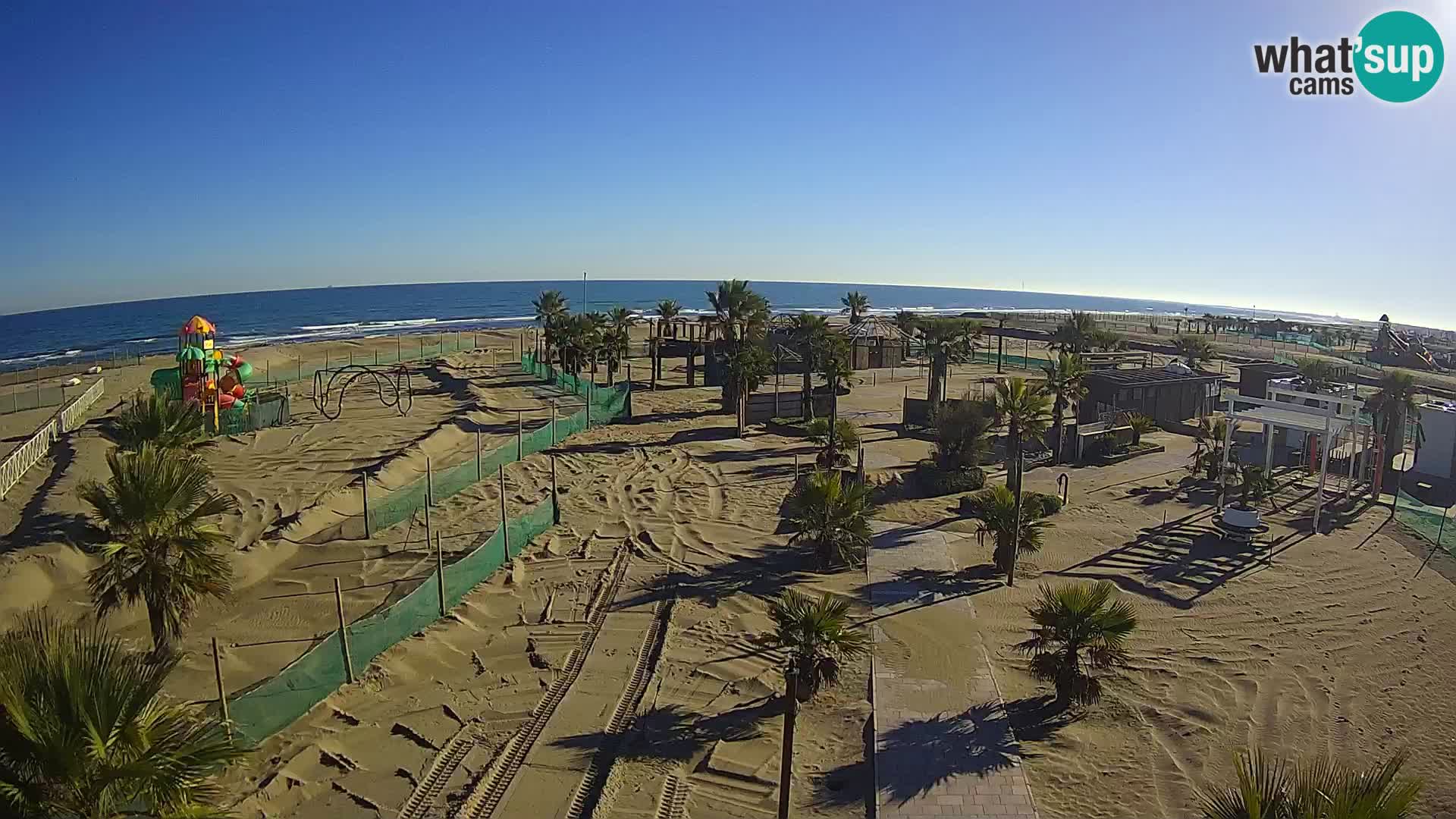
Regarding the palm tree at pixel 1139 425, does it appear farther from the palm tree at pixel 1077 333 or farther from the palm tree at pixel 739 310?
the palm tree at pixel 1077 333

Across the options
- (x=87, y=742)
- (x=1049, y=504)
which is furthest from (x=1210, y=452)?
(x=87, y=742)

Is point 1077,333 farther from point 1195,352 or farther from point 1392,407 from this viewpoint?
point 1392,407

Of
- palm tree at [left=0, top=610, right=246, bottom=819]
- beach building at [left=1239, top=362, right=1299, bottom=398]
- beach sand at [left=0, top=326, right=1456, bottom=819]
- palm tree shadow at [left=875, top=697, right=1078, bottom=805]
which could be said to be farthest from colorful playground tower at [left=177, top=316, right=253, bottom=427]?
beach building at [left=1239, top=362, right=1299, bottom=398]

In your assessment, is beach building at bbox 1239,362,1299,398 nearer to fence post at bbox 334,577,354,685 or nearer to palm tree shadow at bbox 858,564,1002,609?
palm tree shadow at bbox 858,564,1002,609

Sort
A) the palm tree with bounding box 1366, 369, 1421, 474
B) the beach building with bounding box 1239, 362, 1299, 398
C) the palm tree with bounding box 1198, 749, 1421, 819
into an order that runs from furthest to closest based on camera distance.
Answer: the beach building with bounding box 1239, 362, 1299, 398 → the palm tree with bounding box 1366, 369, 1421, 474 → the palm tree with bounding box 1198, 749, 1421, 819

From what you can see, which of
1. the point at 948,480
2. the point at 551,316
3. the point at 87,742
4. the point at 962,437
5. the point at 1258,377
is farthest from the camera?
the point at 551,316

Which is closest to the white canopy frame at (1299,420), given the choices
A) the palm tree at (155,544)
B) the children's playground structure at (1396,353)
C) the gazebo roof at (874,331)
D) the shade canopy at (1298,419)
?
the shade canopy at (1298,419)

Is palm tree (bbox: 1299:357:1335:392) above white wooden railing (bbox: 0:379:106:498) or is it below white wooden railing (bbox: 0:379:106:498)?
above

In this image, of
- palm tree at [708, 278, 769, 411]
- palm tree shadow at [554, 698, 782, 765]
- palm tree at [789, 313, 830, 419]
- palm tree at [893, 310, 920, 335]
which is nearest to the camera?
palm tree shadow at [554, 698, 782, 765]
